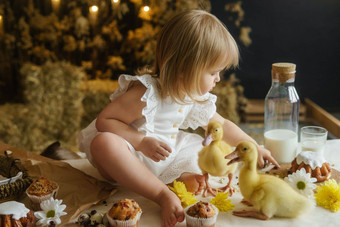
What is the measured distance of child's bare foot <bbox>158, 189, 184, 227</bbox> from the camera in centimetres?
111

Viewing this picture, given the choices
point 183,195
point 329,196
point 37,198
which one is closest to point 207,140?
point 183,195

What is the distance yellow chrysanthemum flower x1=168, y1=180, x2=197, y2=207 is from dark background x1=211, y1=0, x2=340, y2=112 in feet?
4.61

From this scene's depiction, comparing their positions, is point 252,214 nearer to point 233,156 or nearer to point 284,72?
point 233,156

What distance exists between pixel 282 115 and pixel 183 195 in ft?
1.93

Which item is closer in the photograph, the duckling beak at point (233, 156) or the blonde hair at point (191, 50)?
the duckling beak at point (233, 156)

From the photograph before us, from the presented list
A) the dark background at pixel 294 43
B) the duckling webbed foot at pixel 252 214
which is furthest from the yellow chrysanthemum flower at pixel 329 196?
the dark background at pixel 294 43

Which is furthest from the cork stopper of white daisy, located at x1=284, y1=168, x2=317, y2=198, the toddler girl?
white daisy, located at x1=284, y1=168, x2=317, y2=198

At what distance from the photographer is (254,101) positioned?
2.55 metres

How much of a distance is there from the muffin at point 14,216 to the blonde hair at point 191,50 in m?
0.53

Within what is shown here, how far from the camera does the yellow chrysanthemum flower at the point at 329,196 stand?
1.19m

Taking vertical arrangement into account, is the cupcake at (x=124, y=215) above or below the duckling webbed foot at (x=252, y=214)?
above

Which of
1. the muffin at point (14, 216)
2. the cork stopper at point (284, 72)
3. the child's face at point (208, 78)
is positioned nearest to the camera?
the muffin at point (14, 216)

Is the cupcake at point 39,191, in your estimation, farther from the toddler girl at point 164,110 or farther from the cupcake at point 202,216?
the cupcake at point 202,216

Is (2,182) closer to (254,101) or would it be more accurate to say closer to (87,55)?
(87,55)
